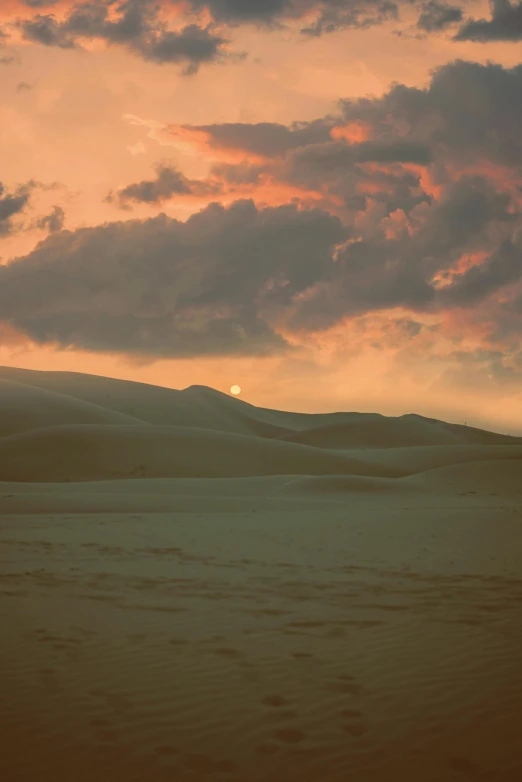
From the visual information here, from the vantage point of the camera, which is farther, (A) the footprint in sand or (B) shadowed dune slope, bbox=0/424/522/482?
(B) shadowed dune slope, bbox=0/424/522/482

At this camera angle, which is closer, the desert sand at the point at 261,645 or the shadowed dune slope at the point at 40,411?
the desert sand at the point at 261,645

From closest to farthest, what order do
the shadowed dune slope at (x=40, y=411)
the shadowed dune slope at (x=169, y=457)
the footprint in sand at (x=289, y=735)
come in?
the footprint in sand at (x=289, y=735) < the shadowed dune slope at (x=169, y=457) < the shadowed dune slope at (x=40, y=411)

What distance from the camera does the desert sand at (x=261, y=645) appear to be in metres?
5.11

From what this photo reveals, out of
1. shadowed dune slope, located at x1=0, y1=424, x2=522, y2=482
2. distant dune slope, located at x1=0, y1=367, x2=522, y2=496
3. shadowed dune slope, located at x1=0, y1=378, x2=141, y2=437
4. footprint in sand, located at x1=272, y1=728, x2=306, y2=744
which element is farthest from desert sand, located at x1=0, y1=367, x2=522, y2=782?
shadowed dune slope, located at x1=0, y1=378, x2=141, y2=437

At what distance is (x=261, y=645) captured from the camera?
7.60 m

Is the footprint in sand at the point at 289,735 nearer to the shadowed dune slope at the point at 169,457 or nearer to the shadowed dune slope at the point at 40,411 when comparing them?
the shadowed dune slope at the point at 169,457

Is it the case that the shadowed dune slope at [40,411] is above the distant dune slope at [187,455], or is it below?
above

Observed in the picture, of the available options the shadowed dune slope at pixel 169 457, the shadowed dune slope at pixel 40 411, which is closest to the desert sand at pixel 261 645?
the shadowed dune slope at pixel 169 457

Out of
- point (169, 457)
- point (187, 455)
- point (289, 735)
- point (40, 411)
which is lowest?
point (289, 735)

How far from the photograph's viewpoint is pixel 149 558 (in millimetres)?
13070

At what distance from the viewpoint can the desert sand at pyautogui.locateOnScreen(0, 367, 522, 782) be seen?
5113mm

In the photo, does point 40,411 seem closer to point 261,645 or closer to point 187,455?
point 187,455

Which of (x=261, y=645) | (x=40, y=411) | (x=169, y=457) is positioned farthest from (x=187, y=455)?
(x=261, y=645)

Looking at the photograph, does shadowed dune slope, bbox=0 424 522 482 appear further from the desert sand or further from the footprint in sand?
the footprint in sand
